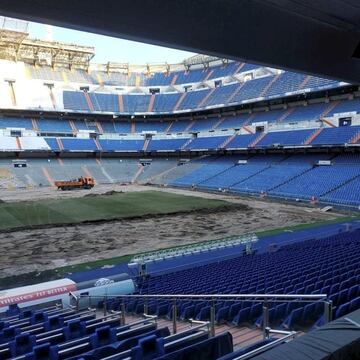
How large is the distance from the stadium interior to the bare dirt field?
0.53 feet

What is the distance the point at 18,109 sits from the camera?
5400 cm

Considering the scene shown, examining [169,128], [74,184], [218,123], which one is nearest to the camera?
[74,184]

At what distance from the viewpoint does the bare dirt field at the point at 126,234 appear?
16.5 m

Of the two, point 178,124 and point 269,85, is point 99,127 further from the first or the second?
point 269,85

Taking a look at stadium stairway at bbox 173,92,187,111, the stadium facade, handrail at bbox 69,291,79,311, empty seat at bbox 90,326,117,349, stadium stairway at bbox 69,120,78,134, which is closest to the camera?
empty seat at bbox 90,326,117,349

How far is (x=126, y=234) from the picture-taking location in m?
20.9

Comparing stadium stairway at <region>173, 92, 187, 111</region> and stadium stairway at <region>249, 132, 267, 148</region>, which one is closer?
stadium stairway at <region>249, 132, 267, 148</region>

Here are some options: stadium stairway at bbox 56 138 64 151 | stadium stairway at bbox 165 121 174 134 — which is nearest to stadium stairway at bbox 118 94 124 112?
stadium stairway at bbox 165 121 174 134

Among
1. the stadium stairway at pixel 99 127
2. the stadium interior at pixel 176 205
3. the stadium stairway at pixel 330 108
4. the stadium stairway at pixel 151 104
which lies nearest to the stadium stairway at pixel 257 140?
the stadium interior at pixel 176 205

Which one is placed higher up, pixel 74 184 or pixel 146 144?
pixel 146 144

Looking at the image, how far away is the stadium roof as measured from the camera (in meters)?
3.81

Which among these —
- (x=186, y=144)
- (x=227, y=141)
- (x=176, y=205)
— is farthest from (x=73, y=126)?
(x=176, y=205)

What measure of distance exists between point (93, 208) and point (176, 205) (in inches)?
265

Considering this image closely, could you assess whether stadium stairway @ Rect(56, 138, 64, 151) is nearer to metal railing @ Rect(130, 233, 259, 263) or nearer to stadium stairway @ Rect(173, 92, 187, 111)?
stadium stairway @ Rect(173, 92, 187, 111)
